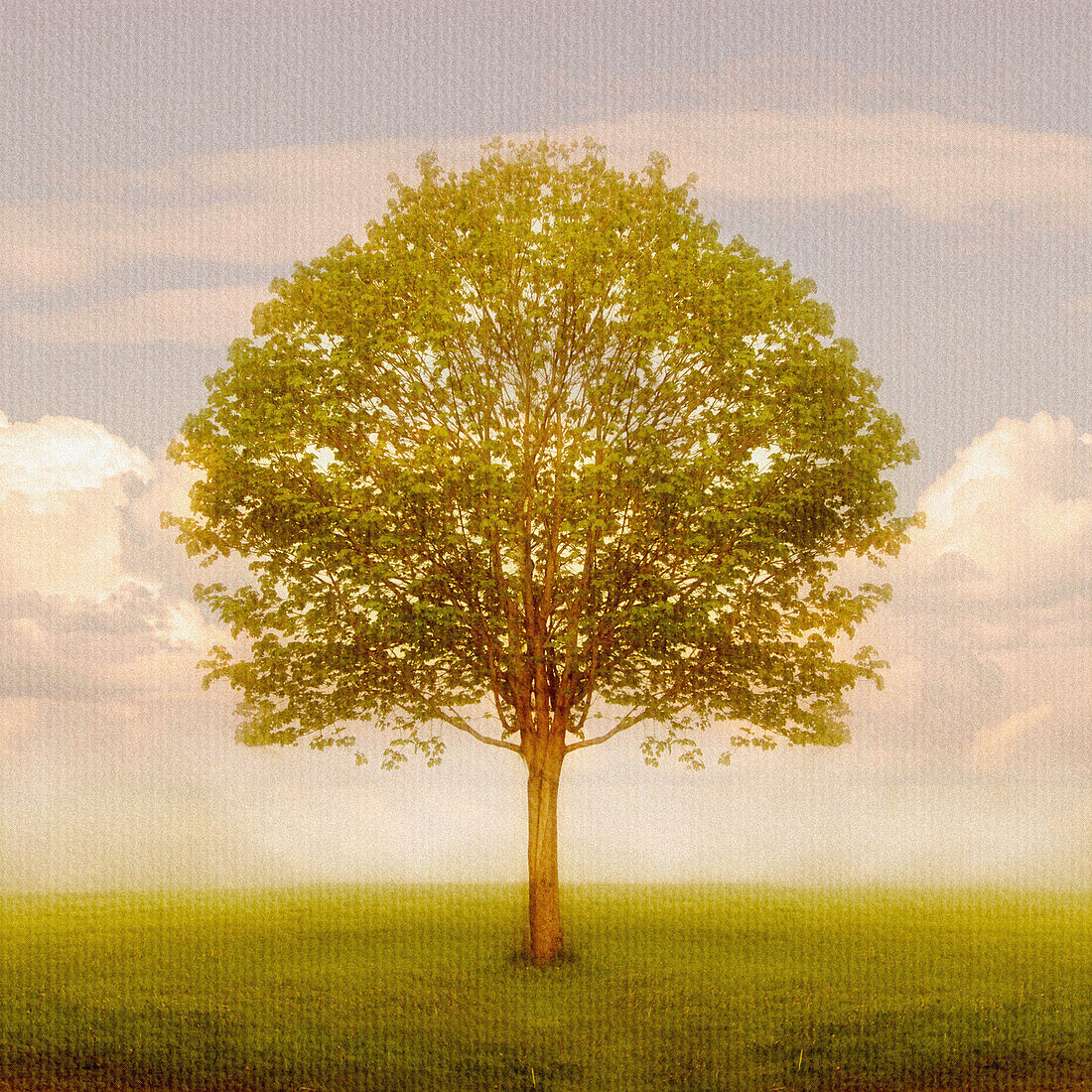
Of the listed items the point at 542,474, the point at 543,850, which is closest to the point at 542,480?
the point at 542,474

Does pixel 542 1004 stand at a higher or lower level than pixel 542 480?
lower

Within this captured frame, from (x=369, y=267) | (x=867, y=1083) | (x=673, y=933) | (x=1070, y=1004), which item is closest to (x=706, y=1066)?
(x=867, y=1083)

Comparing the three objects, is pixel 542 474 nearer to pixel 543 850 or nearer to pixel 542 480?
pixel 542 480

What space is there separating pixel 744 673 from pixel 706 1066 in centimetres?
1121

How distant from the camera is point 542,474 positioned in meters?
29.2

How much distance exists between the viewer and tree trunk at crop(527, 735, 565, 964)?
98.8 feet

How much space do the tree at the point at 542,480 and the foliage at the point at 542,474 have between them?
8 centimetres

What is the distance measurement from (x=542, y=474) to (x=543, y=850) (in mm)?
9571

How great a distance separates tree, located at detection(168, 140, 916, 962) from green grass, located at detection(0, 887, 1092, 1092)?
406cm

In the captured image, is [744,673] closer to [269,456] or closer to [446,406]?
[446,406]

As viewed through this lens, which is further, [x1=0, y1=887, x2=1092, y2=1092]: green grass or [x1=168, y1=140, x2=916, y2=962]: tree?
[x1=168, y1=140, x2=916, y2=962]: tree

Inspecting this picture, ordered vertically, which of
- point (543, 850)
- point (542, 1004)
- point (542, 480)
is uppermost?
point (542, 480)

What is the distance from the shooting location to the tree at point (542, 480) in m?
29.0

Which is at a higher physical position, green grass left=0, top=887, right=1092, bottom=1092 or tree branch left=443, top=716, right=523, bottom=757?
tree branch left=443, top=716, right=523, bottom=757
